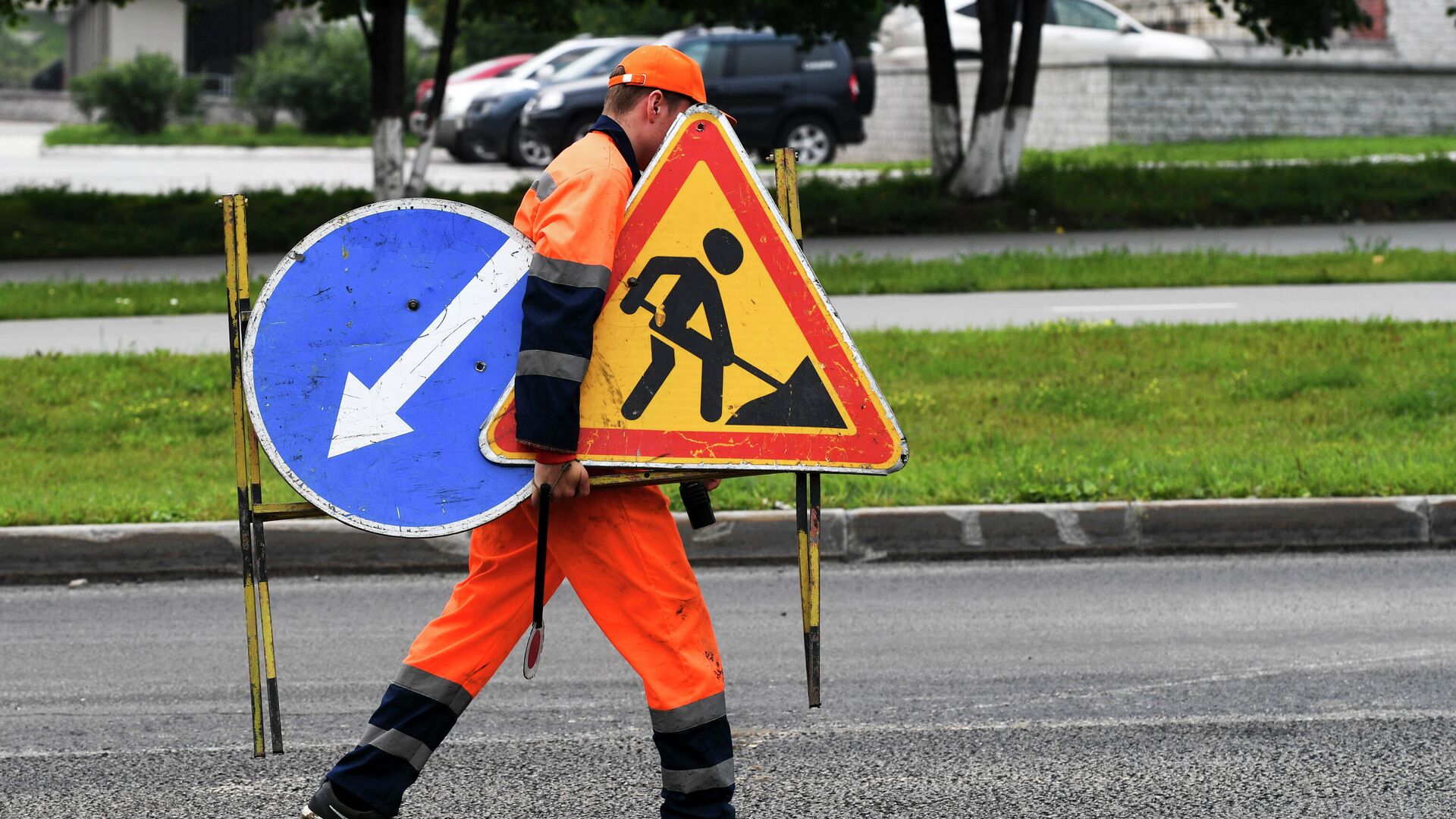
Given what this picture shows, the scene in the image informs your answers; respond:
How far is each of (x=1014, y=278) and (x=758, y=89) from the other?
10.4m

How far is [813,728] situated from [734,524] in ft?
7.48

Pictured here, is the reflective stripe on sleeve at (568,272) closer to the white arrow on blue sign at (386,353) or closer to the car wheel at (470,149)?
the white arrow on blue sign at (386,353)

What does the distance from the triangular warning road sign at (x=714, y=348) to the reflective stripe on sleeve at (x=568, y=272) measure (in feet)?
0.56

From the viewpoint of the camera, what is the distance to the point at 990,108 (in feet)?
55.1

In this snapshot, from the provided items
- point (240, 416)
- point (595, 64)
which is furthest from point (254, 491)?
point (595, 64)

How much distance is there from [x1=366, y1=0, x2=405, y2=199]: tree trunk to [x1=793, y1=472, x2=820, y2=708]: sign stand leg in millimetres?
12911

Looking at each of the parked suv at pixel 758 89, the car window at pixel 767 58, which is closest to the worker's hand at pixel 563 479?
the parked suv at pixel 758 89

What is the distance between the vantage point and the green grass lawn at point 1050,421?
7.38 meters

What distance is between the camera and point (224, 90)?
45469 mm

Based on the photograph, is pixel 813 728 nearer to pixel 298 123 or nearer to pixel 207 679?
pixel 207 679

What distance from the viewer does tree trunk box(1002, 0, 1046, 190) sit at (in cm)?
1656

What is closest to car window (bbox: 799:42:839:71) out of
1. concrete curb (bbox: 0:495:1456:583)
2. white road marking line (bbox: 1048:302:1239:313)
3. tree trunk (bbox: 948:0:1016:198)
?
tree trunk (bbox: 948:0:1016:198)

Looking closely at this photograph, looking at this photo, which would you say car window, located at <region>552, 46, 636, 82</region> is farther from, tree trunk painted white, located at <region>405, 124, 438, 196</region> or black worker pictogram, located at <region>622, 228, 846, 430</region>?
black worker pictogram, located at <region>622, 228, 846, 430</region>

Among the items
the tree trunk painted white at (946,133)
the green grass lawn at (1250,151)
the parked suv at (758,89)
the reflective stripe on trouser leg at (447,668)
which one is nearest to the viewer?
the reflective stripe on trouser leg at (447,668)
